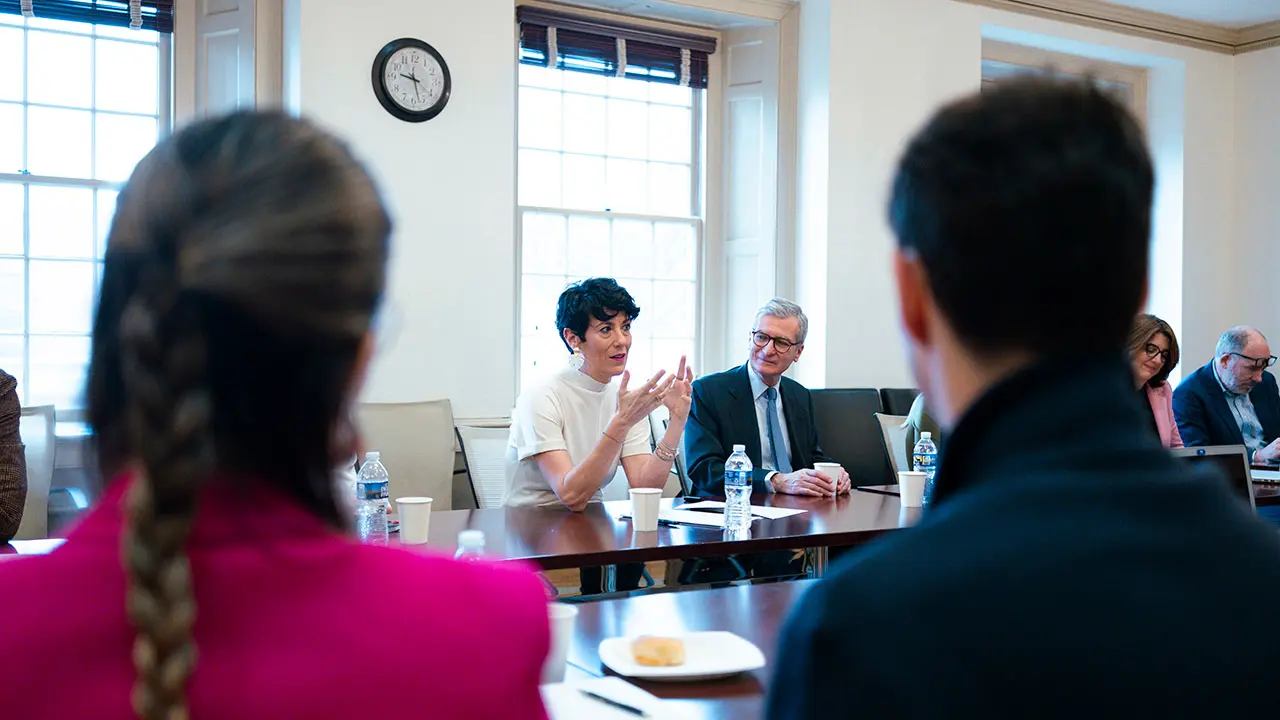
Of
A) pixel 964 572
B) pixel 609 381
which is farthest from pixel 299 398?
pixel 609 381

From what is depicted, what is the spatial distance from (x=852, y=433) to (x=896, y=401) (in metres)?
0.44

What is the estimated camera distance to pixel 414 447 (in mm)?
3943

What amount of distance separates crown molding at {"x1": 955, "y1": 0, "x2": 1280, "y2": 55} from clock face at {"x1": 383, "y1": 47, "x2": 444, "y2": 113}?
2995mm

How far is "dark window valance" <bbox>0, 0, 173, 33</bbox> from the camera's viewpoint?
4.38m

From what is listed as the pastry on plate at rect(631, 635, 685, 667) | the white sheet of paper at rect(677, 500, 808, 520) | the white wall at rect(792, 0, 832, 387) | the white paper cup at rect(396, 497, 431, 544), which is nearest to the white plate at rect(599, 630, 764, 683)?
the pastry on plate at rect(631, 635, 685, 667)

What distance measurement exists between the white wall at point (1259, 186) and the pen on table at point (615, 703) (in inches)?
263

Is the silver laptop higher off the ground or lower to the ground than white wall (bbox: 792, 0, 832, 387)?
lower

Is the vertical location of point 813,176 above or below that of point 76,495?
above

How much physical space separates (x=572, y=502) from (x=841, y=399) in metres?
2.53

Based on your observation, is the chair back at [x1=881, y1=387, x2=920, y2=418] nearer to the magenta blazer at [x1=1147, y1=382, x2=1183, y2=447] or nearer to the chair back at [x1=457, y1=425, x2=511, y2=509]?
the magenta blazer at [x1=1147, y1=382, x2=1183, y2=447]

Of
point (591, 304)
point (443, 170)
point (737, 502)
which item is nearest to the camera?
point (737, 502)

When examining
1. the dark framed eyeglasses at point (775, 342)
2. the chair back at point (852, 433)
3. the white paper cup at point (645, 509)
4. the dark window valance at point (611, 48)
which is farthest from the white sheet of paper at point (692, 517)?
the dark window valance at point (611, 48)

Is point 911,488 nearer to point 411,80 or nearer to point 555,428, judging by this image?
point 555,428

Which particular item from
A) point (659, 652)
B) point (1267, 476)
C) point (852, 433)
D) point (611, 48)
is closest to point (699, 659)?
point (659, 652)
